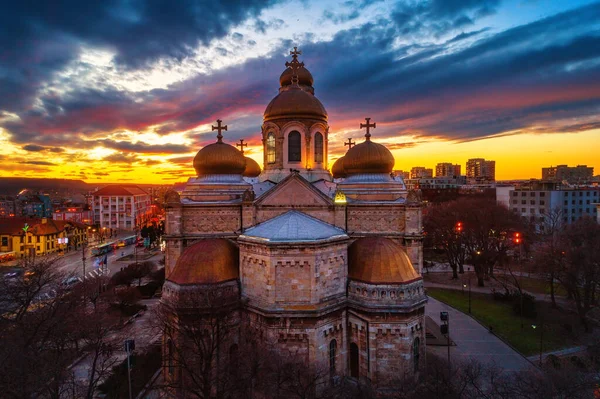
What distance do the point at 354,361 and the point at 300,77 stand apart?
2437 cm

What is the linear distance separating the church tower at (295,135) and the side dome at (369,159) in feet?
10.0

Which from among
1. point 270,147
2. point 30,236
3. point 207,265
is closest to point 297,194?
point 207,265

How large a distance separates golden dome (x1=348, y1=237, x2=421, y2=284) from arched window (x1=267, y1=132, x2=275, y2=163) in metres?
11.7

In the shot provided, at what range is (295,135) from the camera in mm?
28141

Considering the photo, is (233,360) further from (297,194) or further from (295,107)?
(295,107)

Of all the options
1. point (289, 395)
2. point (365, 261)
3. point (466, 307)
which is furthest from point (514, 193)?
point (289, 395)

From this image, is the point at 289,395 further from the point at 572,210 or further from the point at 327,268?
the point at 572,210

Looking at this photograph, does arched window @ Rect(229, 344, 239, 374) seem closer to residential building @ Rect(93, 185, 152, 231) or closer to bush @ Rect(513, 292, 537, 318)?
bush @ Rect(513, 292, 537, 318)

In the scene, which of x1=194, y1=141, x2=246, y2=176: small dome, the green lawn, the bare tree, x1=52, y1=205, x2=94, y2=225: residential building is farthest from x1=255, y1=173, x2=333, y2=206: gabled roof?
x1=52, y1=205, x2=94, y2=225: residential building

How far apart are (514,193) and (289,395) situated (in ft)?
227

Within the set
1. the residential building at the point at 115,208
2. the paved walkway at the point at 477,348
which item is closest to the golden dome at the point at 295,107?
the paved walkway at the point at 477,348

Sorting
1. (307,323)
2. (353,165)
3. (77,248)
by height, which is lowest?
(77,248)

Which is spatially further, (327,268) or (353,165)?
(353,165)

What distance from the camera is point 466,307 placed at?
34.1 meters
